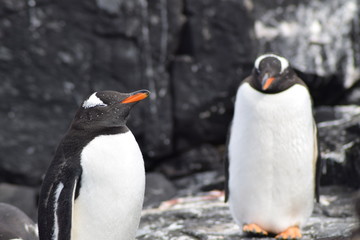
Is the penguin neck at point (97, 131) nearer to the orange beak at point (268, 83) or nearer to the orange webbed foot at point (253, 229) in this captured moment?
the orange beak at point (268, 83)

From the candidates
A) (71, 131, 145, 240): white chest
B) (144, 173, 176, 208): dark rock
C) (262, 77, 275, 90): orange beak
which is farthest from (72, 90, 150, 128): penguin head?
(144, 173, 176, 208): dark rock

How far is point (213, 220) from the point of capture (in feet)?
16.2

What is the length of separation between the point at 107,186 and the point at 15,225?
1.11m

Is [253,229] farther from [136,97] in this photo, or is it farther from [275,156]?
[136,97]

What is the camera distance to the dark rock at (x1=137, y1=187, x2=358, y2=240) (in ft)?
14.5

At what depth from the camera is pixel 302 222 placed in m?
4.36

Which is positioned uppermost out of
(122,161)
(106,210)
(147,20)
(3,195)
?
(147,20)

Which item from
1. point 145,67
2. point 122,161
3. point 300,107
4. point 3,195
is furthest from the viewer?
point 145,67

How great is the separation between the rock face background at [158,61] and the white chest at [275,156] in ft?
13.8

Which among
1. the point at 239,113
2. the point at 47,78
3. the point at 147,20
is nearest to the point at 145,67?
the point at 147,20

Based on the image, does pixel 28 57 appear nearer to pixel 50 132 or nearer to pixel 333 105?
pixel 50 132

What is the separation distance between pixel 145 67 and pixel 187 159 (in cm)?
155

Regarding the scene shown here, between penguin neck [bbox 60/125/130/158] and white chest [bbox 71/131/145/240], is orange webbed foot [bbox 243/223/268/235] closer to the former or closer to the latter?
white chest [bbox 71/131/145/240]

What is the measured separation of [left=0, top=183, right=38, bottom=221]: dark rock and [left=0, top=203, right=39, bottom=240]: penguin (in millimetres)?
3952
